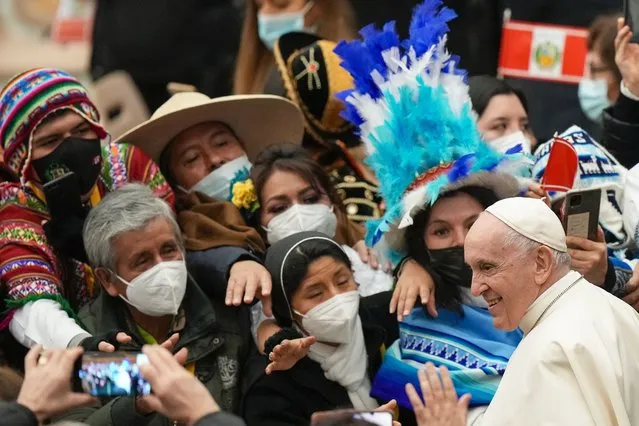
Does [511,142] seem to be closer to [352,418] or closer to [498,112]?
[498,112]

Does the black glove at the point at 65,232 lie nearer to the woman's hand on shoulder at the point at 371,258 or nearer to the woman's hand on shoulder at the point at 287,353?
the woman's hand on shoulder at the point at 287,353

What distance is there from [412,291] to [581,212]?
2.24 ft

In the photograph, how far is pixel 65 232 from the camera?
5656 millimetres

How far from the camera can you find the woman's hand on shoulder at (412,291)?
552cm

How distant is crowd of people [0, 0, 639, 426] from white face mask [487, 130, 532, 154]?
0.04 feet

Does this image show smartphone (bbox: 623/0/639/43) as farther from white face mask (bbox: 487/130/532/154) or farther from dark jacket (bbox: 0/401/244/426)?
dark jacket (bbox: 0/401/244/426)

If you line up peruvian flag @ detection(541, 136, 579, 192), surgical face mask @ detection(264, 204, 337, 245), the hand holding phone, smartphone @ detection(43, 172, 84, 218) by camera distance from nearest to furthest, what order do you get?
the hand holding phone
smartphone @ detection(43, 172, 84, 218)
peruvian flag @ detection(541, 136, 579, 192)
surgical face mask @ detection(264, 204, 337, 245)

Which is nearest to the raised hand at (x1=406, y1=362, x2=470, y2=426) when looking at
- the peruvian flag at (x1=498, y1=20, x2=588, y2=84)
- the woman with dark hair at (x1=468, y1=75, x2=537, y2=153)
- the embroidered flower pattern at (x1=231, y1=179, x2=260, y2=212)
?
the embroidered flower pattern at (x1=231, y1=179, x2=260, y2=212)

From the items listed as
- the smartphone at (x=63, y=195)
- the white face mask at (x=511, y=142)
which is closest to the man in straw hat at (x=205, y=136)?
the smartphone at (x=63, y=195)

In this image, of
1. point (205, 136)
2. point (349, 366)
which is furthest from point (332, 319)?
point (205, 136)

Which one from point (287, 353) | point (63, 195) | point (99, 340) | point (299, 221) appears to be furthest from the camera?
point (299, 221)

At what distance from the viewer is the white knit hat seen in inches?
186

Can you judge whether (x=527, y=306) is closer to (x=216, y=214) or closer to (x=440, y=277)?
(x=440, y=277)

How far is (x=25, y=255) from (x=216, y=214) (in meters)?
0.89
